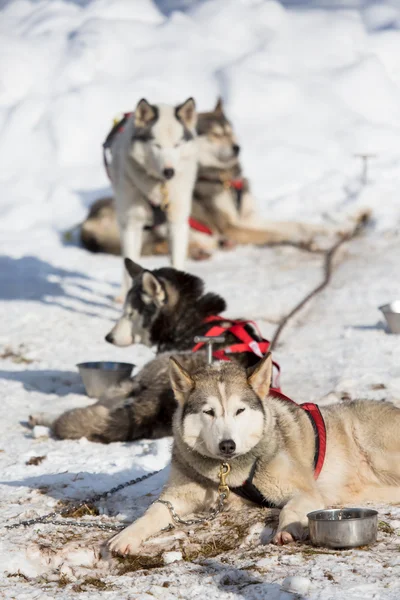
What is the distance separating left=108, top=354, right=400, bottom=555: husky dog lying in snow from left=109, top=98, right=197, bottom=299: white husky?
175 inches

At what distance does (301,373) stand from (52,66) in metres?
13.1

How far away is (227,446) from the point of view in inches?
115

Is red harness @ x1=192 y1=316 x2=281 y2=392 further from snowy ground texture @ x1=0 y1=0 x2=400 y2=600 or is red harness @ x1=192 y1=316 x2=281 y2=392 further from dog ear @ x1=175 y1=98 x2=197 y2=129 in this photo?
dog ear @ x1=175 y1=98 x2=197 y2=129

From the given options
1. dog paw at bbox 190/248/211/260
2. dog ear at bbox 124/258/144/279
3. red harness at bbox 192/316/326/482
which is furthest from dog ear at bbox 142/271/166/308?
dog paw at bbox 190/248/211/260

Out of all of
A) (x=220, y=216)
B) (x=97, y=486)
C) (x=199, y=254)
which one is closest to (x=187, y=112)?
(x=199, y=254)

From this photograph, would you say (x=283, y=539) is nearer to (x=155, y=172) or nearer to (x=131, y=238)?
(x=155, y=172)

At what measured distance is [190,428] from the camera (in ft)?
10.1

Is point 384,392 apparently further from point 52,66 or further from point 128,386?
point 52,66

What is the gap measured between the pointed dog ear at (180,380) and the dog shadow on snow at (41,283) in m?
4.87

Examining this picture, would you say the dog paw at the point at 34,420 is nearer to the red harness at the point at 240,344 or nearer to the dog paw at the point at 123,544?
the red harness at the point at 240,344

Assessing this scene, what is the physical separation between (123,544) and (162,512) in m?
0.24

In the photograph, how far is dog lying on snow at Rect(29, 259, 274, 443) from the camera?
4.62 meters

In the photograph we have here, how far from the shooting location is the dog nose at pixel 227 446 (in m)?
Answer: 2.93

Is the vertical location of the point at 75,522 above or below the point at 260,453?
below
